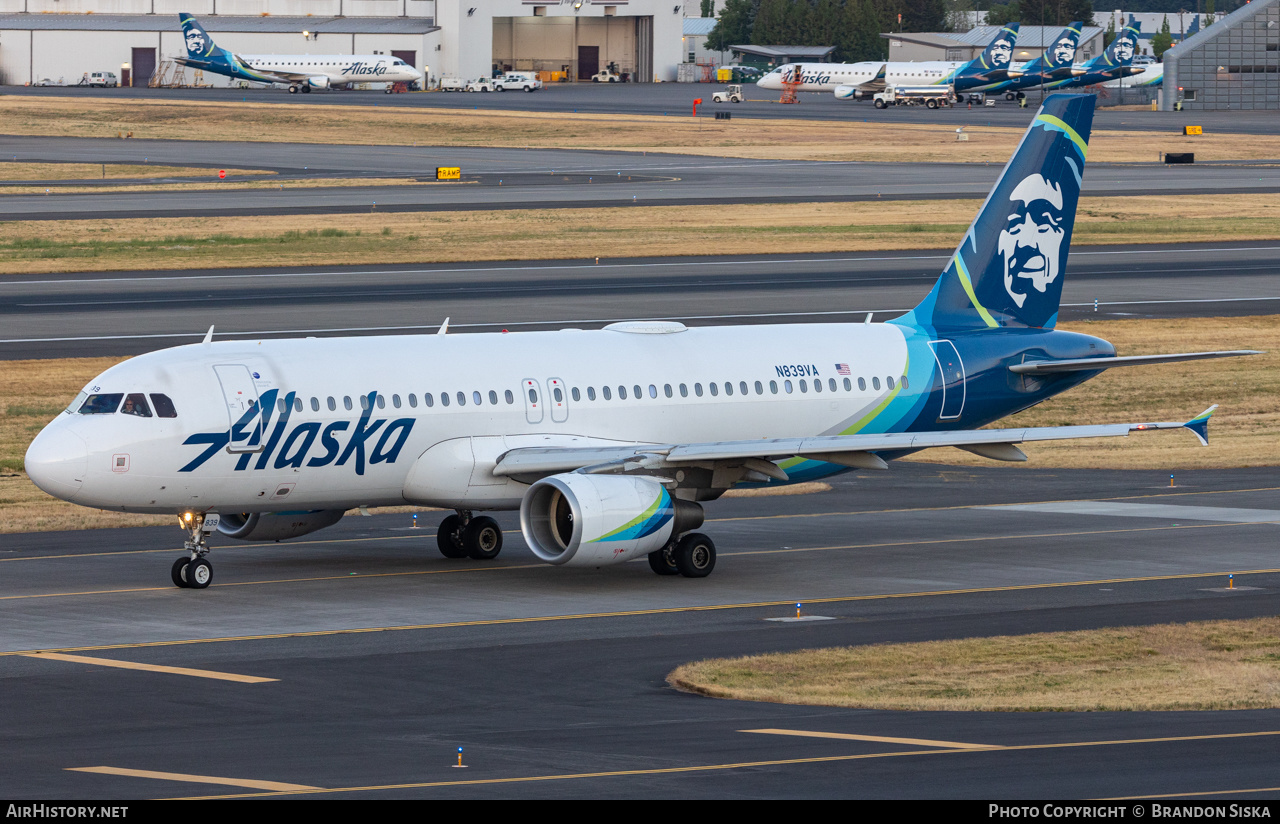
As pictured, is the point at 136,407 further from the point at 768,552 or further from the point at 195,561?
the point at 768,552

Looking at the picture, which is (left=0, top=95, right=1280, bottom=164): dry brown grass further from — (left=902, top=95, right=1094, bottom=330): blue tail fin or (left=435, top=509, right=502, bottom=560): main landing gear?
(left=435, top=509, right=502, bottom=560): main landing gear

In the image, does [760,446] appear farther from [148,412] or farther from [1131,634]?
[148,412]

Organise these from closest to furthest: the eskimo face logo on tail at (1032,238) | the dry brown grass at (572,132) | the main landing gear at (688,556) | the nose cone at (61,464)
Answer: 1. the nose cone at (61,464)
2. the main landing gear at (688,556)
3. the eskimo face logo on tail at (1032,238)
4. the dry brown grass at (572,132)

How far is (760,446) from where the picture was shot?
113ft

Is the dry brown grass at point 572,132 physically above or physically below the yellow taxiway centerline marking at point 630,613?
above

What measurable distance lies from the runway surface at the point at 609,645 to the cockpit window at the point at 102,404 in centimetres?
319

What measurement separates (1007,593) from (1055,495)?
12.3 meters

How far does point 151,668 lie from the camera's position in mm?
27328

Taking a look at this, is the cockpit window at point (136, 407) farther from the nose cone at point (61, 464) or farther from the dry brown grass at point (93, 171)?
the dry brown grass at point (93, 171)

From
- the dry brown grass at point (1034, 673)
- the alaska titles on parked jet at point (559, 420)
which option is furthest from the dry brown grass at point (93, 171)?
the dry brown grass at point (1034, 673)

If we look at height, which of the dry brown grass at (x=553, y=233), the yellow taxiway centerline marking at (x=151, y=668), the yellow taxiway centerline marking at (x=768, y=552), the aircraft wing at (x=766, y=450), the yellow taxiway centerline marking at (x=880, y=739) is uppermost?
the dry brown grass at (x=553, y=233)

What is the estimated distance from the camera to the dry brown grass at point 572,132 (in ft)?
481

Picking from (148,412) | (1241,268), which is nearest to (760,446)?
(148,412)

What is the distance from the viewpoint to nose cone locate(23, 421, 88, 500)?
31.9 m
